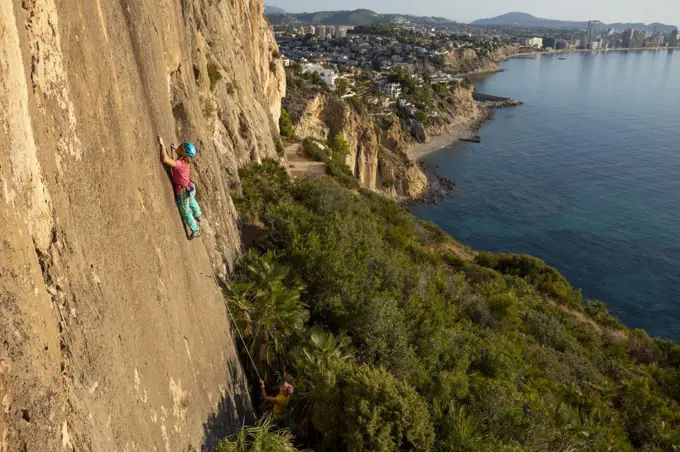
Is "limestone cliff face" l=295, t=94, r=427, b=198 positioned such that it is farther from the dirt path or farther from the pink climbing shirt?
the pink climbing shirt

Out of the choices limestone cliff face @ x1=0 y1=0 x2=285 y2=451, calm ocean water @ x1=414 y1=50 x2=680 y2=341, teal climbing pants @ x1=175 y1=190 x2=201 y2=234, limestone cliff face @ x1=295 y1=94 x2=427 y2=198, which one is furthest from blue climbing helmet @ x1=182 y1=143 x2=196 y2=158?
limestone cliff face @ x1=295 y1=94 x2=427 y2=198

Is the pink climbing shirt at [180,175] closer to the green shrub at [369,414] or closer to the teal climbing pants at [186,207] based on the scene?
the teal climbing pants at [186,207]

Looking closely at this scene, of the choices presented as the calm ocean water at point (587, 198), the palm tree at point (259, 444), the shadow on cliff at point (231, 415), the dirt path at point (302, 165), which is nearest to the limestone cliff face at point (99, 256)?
the shadow on cliff at point (231, 415)

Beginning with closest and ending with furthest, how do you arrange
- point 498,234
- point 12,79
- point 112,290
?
point 12,79 → point 112,290 → point 498,234

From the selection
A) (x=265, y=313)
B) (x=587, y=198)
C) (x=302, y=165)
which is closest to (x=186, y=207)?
(x=265, y=313)

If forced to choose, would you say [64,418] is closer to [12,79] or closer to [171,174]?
[12,79]

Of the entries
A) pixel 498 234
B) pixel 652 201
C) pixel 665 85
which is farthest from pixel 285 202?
pixel 665 85
